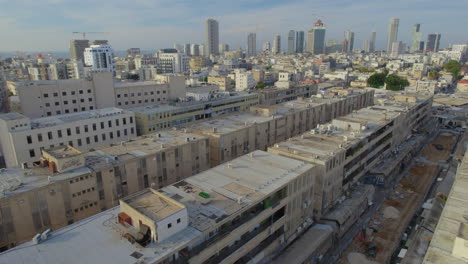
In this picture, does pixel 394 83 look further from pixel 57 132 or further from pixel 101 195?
pixel 101 195

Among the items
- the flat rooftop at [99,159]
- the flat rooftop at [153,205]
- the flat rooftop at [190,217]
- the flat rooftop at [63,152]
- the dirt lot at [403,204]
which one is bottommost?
the dirt lot at [403,204]

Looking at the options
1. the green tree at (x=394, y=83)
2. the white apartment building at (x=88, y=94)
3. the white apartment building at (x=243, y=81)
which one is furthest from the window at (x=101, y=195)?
the green tree at (x=394, y=83)

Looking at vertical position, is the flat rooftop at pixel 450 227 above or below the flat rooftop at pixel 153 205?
below

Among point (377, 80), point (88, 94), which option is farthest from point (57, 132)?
point (377, 80)

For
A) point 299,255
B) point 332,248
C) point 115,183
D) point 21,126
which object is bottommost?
point 332,248

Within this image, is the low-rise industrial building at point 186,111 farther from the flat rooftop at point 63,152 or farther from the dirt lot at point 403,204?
the dirt lot at point 403,204

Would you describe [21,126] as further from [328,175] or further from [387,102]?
[387,102]

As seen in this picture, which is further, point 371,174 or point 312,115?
point 312,115

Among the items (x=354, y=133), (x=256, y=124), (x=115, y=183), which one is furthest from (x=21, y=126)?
(x=354, y=133)
